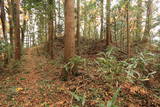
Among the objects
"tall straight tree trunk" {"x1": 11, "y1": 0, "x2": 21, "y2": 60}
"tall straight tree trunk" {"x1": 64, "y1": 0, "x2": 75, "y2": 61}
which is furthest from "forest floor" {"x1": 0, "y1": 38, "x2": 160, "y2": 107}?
"tall straight tree trunk" {"x1": 11, "y1": 0, "x2": 21, "y2": 60}

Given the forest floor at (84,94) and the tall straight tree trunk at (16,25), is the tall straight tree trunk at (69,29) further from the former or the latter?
the tall straight tree trunk at (16,25)

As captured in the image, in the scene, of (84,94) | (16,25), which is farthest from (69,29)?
(16,25)

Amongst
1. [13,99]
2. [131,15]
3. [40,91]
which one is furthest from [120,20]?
[13,99]

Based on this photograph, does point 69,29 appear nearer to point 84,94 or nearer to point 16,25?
point 84,94

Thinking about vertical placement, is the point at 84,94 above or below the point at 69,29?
below

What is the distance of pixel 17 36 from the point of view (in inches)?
287

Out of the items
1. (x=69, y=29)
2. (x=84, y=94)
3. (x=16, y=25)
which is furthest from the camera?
(x=16, y=25)

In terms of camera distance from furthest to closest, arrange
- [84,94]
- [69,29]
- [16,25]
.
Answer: [16,25] < [69,29] < [84,94]

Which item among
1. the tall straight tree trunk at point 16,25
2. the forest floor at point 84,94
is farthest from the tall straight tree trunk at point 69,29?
the tall straight tree trunk at point 16,25

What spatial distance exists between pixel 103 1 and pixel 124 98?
7879 mm

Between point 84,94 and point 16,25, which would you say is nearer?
point 84,94

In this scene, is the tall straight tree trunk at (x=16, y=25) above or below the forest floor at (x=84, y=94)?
above

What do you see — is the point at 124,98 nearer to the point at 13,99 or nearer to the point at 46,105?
the point at 46,105

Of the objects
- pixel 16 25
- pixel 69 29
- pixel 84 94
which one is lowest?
pixel 84 94
